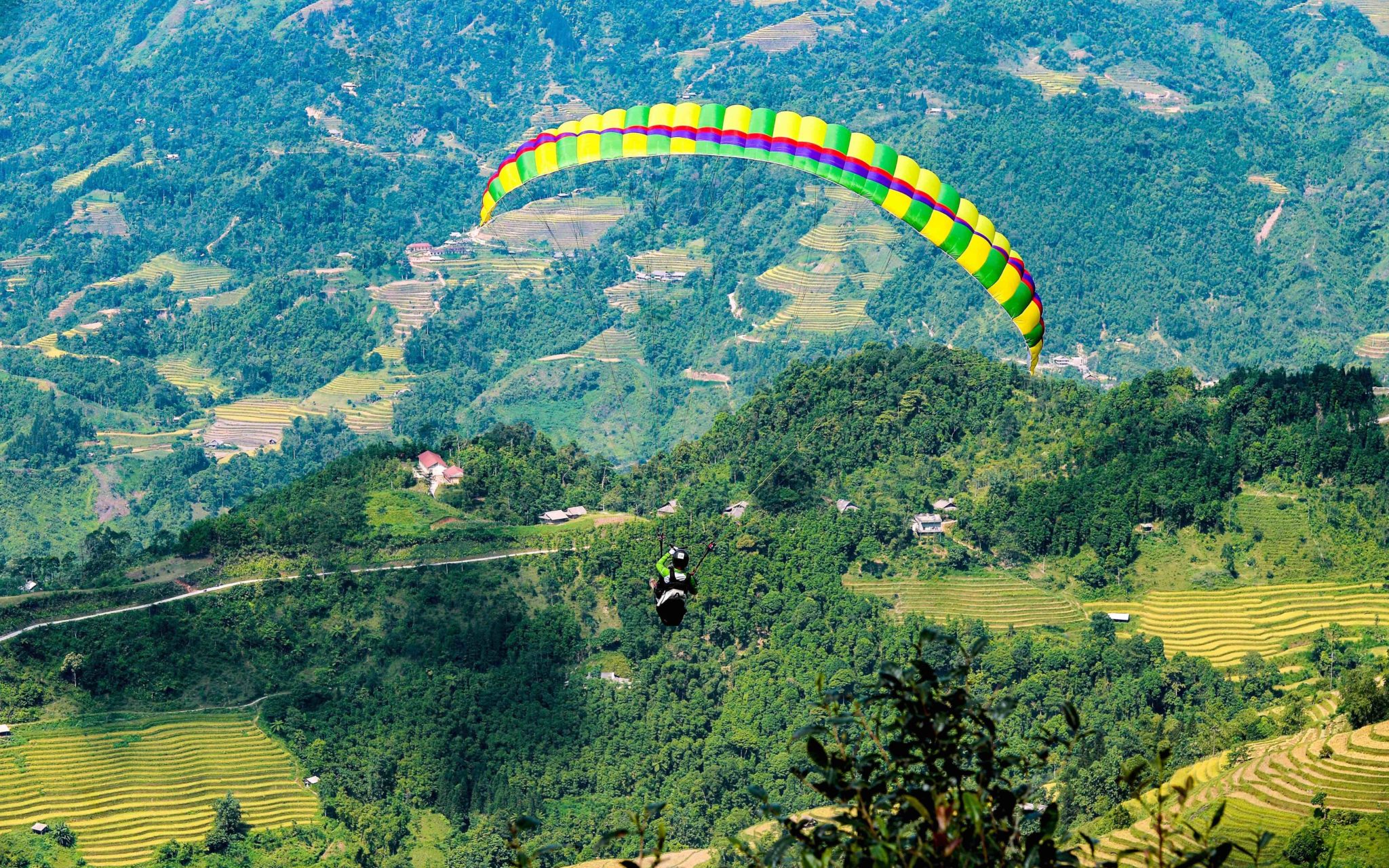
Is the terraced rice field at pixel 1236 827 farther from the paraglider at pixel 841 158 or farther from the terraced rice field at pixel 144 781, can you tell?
the terraced rice field at pixel 144 781

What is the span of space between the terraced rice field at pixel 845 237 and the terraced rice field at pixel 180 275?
44.0m

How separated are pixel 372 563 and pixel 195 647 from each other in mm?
6611

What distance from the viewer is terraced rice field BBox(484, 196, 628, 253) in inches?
4744

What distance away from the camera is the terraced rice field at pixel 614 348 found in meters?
103

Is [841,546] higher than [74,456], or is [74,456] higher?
[841,546]

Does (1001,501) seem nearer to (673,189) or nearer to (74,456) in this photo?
(74,456)

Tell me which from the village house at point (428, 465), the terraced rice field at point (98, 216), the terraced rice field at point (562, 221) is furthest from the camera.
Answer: the terraced rice field at point (98, 216)

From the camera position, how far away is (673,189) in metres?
126

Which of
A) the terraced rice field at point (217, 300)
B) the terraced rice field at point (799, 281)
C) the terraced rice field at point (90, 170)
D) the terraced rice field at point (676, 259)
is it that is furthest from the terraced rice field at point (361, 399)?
the terraced rice field at point (90, 170)

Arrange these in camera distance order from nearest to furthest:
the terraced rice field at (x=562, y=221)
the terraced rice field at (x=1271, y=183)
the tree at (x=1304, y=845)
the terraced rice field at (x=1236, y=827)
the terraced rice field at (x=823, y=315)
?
the tree at (x=1304, y=845)
the terraced rice field at (x=1236, y=827)
the terraced rice field at (x=823, y=315)
the terraced rice field at (x=1271, y=183)
the terraced rice field at (x=562, y=221)

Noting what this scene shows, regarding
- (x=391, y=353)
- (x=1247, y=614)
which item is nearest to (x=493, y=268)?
(x=391, y=353)

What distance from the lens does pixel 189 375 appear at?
107312mm

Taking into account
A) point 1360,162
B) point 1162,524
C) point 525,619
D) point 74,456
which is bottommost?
point 74,456

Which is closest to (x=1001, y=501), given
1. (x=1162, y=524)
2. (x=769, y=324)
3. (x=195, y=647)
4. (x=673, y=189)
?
(x=1162, y=524)
